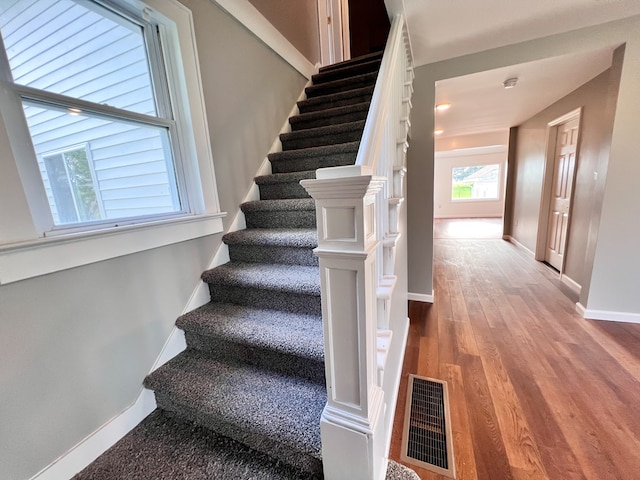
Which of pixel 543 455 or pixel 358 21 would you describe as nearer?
pixel 543 455

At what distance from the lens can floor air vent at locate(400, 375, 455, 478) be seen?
46.4 inches

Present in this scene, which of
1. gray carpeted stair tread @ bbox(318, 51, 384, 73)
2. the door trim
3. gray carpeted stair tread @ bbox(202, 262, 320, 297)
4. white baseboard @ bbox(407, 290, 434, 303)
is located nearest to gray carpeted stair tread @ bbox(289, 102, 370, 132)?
gray carpeted stair tread @ bbox(318, 51, 384, 73)

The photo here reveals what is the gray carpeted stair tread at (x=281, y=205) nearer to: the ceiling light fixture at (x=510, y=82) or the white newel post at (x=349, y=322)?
the white newel post at (x=349, y=322)

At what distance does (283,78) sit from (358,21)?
2838mm

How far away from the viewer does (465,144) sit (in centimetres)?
627

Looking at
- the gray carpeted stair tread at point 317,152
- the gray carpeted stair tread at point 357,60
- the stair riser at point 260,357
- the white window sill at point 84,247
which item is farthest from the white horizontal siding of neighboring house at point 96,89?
the gray carpeted stair tread at point 357,60

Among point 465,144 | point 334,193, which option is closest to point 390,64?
point 334,193

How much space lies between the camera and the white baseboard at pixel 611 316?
2.18 m

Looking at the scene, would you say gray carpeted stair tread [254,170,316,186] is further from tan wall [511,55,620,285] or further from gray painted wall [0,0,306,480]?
tan wall [511,55,620,285]

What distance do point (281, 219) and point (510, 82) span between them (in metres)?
2.62

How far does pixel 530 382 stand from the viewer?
160 centimetres

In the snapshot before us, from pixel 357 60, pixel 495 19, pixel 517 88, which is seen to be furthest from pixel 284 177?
pixel 517 88

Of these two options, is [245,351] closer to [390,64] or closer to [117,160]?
[117,160]

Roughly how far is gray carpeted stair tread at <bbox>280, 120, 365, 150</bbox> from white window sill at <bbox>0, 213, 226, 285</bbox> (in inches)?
47.0
